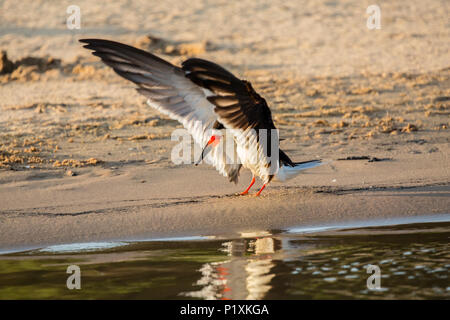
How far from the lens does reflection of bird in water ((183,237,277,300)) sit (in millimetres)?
5281

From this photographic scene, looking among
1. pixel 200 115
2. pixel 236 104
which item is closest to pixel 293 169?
pixel 200 115

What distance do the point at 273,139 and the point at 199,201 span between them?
106 cm

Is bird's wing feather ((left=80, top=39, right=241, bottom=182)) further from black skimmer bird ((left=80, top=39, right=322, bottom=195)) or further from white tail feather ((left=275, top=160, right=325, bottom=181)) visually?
white tail feather ((left=275, top=160, right=325, bottom=181))

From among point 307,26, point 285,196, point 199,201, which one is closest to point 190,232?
point 199,201

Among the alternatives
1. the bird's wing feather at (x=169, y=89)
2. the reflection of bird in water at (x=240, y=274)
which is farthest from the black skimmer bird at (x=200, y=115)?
the reflection of bird in water at (x=240, y=274)

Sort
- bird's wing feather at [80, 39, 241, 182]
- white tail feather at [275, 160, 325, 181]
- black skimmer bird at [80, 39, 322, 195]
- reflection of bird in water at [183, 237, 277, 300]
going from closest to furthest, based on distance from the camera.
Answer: reflection of bird in water at [183, 237, 277, 300] < black skimmer bird at [80, 39, 322, 195] < bird's wing feather at [80, 39, 241, 182] < white tail feather at [275, 160, 325, 181]

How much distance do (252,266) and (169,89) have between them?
215 cm

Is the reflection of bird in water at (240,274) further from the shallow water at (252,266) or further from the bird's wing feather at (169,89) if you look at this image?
the bird's wing feather at (169,89)

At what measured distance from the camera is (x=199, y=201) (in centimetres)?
740

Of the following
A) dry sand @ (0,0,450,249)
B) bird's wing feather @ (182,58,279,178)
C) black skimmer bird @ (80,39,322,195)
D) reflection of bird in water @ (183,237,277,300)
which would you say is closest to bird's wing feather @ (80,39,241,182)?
black skimmer bird @ (80,39,322,195)

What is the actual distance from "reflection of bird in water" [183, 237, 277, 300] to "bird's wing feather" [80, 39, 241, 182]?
137 centimetres

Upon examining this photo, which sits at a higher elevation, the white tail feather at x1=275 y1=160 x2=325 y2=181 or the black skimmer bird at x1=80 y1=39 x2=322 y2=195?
the black skimmer bird at x1=80 y1=39 x2=322 y2=195
